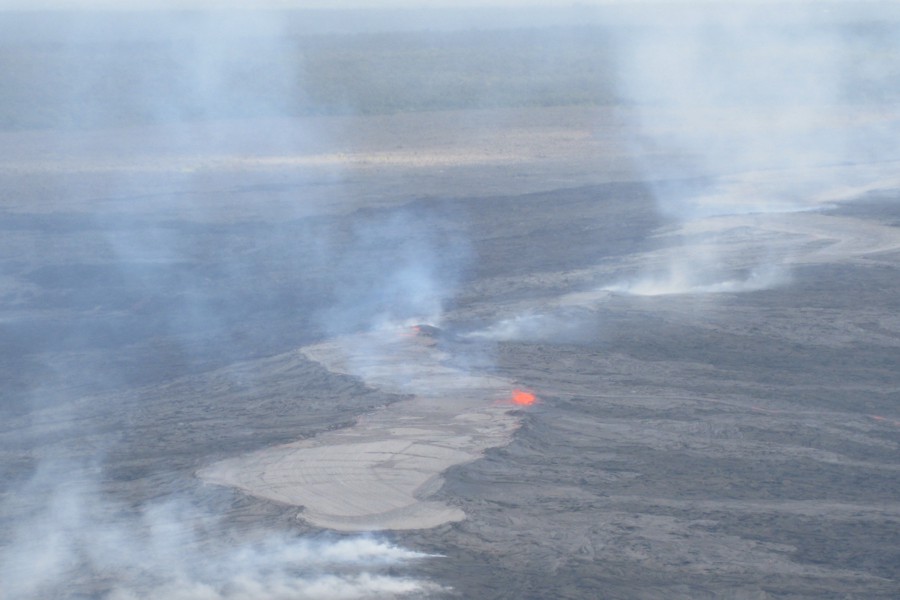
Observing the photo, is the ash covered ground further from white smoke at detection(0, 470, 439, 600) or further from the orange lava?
the orange lava

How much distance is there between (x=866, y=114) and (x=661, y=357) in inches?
956

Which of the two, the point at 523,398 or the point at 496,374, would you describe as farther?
the point at 496,374

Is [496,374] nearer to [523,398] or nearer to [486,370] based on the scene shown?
[486,370]

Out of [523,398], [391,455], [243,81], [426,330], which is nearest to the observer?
[391,455]

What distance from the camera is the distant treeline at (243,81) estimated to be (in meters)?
32.5

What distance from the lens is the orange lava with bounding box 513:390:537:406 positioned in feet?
29.8

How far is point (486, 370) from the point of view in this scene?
32.8 ft

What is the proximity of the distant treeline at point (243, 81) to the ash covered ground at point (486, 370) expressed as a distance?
34.3 ft

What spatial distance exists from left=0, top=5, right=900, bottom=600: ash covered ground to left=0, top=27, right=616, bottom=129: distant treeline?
10.5m

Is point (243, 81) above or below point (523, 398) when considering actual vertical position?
above

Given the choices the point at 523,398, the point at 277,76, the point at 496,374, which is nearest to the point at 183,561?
the point at 523,398

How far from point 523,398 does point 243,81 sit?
27.5m

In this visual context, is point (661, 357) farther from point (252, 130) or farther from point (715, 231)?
point (252, 130)

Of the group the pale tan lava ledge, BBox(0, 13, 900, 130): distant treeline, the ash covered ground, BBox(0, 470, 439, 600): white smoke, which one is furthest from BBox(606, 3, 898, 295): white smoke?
BBox(0, 470, 439, 600): white smoke
